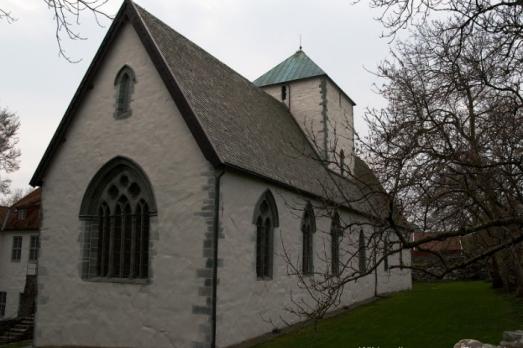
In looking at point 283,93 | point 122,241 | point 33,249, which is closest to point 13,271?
point 33,249

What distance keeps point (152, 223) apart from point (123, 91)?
13.7ft

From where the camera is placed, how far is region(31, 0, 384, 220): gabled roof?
41.8ft

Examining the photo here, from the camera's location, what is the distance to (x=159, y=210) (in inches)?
500

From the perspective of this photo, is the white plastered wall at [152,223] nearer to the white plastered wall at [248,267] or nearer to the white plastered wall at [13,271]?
the white plastered wall at [248,267]

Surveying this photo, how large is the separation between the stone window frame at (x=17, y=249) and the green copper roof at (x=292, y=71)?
64.0 ft

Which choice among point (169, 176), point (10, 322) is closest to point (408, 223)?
point (169, 176)

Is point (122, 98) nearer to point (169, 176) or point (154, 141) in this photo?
point (154, 141)

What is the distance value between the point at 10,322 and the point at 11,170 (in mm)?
8917

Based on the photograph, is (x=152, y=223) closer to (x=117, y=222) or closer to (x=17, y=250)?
(x=117, y=222)

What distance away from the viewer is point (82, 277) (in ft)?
44.6

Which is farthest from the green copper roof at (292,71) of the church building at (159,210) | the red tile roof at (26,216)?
the red tile roof at (26,216)

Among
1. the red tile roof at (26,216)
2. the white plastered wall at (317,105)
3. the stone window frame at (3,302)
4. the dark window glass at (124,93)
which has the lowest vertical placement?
the stone window frame at (3,302)

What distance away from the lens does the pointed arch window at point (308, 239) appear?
17016 mm

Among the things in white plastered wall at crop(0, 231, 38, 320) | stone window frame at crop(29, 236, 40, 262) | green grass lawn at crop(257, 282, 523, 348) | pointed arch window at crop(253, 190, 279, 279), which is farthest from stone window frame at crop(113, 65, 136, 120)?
white plastered wall at crop(0, 231, 38, 320)
